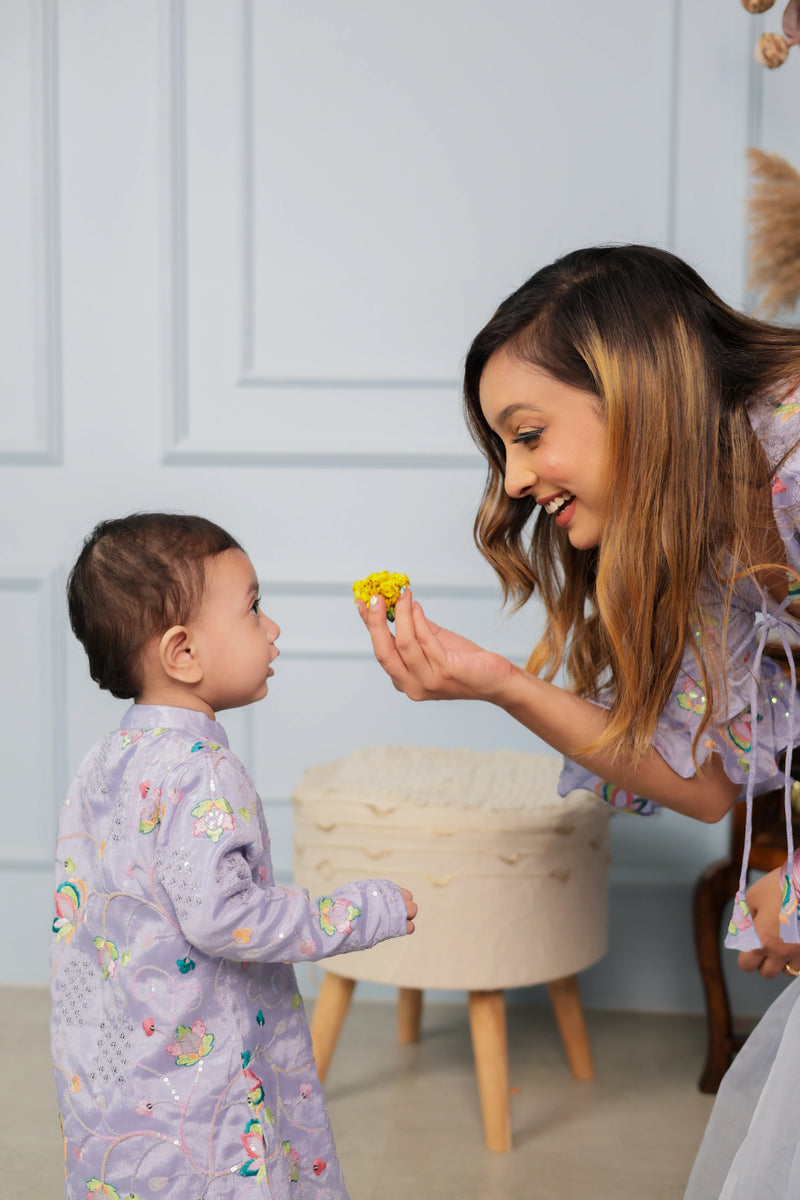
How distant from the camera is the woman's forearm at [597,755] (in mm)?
1228

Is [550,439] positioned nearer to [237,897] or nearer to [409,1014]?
[237,897]

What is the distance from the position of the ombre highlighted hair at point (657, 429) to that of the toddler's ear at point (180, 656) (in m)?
0.40

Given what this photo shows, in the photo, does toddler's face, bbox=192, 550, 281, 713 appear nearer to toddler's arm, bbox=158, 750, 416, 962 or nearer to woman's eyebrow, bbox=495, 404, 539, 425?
toddler's arm, bbox=158, 750, 416, 962

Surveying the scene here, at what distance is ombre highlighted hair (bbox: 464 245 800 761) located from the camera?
113 cm

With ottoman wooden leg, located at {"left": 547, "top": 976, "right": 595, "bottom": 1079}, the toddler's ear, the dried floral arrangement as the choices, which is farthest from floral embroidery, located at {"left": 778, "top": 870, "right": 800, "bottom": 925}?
the dried floral arrangement

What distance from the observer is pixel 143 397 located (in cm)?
212

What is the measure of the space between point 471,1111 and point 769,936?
728 mm

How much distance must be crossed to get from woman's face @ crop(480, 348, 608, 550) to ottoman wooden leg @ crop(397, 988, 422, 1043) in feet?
3.36

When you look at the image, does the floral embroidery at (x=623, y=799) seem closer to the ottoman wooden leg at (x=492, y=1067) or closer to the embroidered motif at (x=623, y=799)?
the embroidered motif at (x=623, y=799)

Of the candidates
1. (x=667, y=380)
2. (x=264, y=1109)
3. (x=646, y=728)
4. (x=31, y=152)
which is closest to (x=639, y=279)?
(x=667, y=380)

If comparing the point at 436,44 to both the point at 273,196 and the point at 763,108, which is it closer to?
the point at 273,196

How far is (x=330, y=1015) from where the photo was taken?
1729 millimetres

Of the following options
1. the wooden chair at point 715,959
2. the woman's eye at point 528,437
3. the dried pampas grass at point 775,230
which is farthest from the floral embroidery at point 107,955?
the dried pampas grass at point 775,230

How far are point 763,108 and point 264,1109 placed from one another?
5.62 ft
